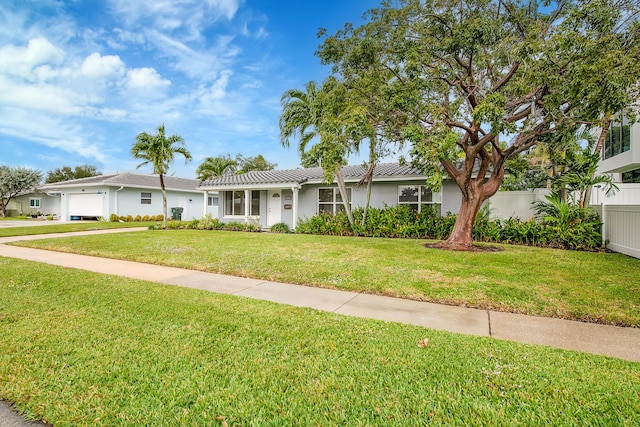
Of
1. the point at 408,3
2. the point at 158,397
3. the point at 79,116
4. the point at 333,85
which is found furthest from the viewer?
the point at 79,116

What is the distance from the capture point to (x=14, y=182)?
30500 millimetres

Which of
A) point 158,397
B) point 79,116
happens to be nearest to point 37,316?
point 158,397

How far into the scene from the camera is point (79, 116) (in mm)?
20969

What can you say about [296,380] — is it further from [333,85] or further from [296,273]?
[333,85]

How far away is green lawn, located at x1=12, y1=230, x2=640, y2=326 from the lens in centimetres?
497

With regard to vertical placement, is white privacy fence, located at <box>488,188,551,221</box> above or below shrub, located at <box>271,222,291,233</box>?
above

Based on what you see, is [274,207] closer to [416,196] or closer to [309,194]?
[309,194]

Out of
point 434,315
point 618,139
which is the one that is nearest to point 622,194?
point 618,139

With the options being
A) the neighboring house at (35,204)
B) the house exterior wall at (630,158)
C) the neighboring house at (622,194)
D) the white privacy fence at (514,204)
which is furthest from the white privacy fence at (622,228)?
the neighboring house at (35,204)

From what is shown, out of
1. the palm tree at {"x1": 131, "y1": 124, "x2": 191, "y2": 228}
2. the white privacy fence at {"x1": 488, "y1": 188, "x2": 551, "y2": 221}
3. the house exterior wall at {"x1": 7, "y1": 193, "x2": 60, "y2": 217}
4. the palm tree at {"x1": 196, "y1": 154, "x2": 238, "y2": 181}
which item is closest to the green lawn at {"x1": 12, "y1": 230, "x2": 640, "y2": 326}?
the white privacy fence at {"x1": 488, "y1": 188, "x2": 551, "y2": 221}

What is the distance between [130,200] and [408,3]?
77.7ft

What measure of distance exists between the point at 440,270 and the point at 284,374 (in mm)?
5043

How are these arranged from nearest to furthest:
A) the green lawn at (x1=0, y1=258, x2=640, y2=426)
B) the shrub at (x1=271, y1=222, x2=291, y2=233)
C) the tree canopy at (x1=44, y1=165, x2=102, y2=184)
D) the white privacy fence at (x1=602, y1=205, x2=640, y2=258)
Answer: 1. the green lawn at (x1=0, y1=258, x2=640, y2=426)
2. the white privacy fence at (x1=602, y1=205, x2=640, y2=258)
3. the shrub at (x1=271, y1=222, x2=291, y2=233)
4. the tree canopy at (x1=44, y1=165, x2=102, y2=184)

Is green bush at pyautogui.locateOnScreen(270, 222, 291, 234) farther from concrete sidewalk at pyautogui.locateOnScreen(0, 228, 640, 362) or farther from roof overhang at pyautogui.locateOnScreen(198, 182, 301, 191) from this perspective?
concrete sidewalk at pyautogui.locateOnScreen(0, 228, 640, 362)
